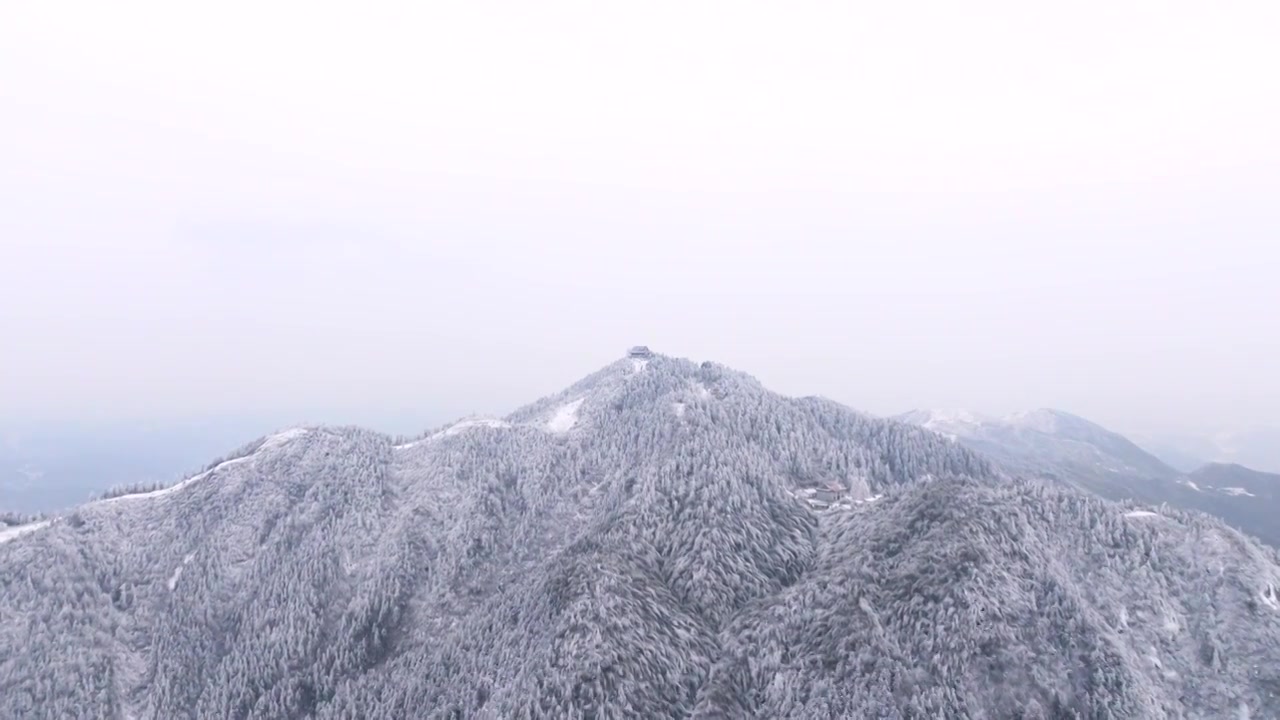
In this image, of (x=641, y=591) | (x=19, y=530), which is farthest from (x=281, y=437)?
(x=641, y=591)

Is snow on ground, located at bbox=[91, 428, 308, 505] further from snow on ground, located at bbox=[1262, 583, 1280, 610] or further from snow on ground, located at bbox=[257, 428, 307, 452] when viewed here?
snow on ground, located at bbox=[1262, 583, 1280, 610]

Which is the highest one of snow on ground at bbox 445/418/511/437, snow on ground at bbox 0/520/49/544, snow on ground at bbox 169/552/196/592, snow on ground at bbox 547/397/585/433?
snow on ground at bbox 445/418/511/437

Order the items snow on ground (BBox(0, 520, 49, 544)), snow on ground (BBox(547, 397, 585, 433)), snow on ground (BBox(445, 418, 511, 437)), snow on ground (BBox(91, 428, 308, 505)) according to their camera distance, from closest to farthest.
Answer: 1. snow on ground (BBox(0, 520, 49, 544))
2. snow on ground (BBox(91, 428, 308, 505))
3. snow on ground (BBox(445, 418, 511, 437))
4. snow on ground (BBox(547, 397, 585, 433))

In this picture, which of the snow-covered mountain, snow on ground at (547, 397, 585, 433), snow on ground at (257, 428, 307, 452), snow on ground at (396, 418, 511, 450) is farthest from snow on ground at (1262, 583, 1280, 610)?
snow on ground at (257, 428, 307, 452)

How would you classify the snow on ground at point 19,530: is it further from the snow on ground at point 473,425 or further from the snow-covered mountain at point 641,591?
the snow on ground at point 473,425

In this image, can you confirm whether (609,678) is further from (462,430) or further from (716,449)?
(462,430)

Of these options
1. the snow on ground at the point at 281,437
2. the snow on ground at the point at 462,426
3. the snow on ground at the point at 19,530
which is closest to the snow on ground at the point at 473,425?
the snow on ground at the point at 462,426
